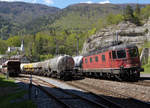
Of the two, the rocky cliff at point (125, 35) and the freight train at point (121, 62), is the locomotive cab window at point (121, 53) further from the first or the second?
the rocky cliff at point (125, 35)

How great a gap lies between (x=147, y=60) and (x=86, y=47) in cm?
3099

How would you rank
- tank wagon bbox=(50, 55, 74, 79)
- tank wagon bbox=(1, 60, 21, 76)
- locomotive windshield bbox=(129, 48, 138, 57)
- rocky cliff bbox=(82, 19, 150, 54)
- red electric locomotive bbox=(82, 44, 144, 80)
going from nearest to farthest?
red electric locomotive bbox=(82, 44, 144, 80)
locomotive windshield bbox=(129, 48, 138, 57)
tank wagon bbox=(50, 55, 74, 79)
tank wagon bbox=(1, 60, 21, 76)
rocky cliff bbox=(82, 19, 150, 54)

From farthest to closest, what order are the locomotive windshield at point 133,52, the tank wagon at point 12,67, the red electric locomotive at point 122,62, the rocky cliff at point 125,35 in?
the rocky cliff at point 125,35 < the tank wagon at point 12,67 < the locomotive windshield at point 133,52 < the red electric locomotive at point 122,62

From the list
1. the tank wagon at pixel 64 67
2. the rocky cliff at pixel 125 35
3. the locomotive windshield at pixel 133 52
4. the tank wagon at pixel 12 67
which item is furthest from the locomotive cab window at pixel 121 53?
the rocky cliff at pixel 125 35

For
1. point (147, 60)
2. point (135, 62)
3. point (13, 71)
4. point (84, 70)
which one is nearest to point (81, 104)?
point (135, 62)

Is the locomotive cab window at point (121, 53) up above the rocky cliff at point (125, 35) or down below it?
below

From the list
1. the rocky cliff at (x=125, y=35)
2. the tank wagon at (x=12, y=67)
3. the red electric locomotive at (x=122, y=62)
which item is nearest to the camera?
the red electric locomotive at (x=122, y=62)

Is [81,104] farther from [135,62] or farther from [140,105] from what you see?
[135,62]

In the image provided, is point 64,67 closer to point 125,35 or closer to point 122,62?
point 122,62

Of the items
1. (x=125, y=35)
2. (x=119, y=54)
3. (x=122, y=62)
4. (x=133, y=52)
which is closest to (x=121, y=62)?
(x=122, y=62)

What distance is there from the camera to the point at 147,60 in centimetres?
4372

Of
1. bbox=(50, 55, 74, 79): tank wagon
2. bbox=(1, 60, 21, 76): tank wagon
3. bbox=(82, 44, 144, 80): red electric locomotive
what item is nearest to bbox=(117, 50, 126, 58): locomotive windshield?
bbox=(82, 44, 144, 80): red electric locomotive

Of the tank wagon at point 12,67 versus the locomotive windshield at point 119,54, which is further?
the tank wagon at point 12,67

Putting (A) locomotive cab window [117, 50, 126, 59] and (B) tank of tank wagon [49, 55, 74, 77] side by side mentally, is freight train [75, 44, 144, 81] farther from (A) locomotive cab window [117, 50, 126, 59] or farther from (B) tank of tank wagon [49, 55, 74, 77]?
(B) tank of tank wagon [49, 55, 74, 77]
